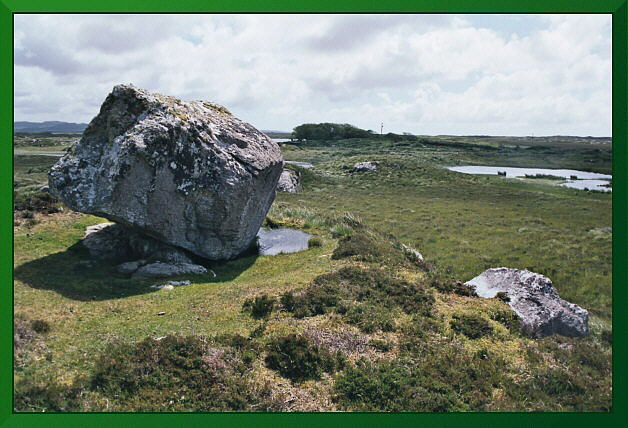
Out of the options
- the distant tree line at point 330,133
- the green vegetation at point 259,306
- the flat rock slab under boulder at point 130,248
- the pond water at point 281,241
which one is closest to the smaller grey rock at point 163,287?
the flat rock slab under boulder at point 130,248

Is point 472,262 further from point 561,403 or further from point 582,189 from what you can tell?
point 561,403

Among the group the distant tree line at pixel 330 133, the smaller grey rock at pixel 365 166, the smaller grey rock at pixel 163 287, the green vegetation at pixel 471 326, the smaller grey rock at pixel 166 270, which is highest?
the distant tree line at pixel 330 133

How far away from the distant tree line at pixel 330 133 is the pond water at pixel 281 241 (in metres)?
85.0

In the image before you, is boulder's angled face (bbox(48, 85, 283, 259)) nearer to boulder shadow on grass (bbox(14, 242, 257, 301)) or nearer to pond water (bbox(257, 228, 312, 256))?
boulder shadow on grass (bbox(14, 242, 257, 301))

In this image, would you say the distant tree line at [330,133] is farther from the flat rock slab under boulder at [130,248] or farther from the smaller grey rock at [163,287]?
the smaller grey rock at [163,287]

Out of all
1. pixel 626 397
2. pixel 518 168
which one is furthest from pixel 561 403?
pixel 518 168

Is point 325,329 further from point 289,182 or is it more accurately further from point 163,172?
point 289,182

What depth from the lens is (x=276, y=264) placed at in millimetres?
21109

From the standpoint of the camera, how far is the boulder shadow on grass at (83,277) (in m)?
14.6

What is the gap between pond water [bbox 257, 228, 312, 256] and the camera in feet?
76.1

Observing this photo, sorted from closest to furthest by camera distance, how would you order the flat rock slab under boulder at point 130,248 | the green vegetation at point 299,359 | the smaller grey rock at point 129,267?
the green vegetation at point 299,359
the smaller grey rock at point 129,267
the flat rock slab under boulder at point 130,248

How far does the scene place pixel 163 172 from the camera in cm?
1727

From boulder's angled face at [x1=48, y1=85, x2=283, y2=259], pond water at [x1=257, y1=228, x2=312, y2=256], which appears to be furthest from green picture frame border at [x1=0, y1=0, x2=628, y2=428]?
pond water at [x1=257, y1=228, x2=312, y2=256]
